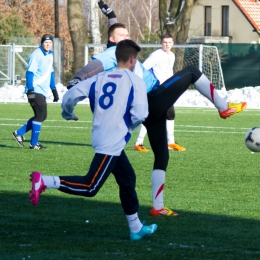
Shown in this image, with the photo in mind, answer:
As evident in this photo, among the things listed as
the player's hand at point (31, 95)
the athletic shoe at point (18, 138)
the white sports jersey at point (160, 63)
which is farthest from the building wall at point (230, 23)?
the player's hand at point (31, 95)

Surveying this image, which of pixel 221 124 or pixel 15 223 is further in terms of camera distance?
pixel 221 124

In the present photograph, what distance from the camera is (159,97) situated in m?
7.51

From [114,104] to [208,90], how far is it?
1.86m

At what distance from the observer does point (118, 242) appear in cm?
654

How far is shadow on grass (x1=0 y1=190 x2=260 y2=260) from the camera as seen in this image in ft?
20.0

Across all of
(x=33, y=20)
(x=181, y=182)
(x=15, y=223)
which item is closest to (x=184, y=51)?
(x=181, y=182)

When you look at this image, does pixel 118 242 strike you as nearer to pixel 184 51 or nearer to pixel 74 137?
pixel 74 137

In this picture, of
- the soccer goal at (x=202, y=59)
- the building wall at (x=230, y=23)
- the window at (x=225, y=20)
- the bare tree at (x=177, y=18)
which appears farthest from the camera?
the window at (x=225, y=20)

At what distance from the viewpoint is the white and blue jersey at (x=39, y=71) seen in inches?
555

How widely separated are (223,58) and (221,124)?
22455mm

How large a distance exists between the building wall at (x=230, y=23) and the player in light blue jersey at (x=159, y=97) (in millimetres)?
58069

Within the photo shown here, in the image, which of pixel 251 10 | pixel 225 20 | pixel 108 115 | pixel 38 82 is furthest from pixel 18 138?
pixel 225 20

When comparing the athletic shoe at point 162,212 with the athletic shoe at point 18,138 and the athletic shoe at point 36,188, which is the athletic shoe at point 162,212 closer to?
the athletic shoe at point 36,188

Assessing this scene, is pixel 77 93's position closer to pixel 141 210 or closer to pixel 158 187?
pixel 158 187
